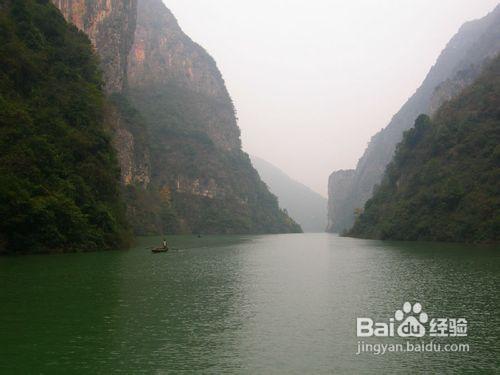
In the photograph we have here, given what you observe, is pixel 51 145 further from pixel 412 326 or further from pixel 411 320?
pixel 412 326

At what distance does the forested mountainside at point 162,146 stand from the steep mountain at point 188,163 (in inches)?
13.4

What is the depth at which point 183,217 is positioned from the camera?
143m

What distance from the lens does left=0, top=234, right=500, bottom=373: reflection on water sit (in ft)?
42.5

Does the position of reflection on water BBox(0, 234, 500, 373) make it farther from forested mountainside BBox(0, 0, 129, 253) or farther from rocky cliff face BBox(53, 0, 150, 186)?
rocky cliff face BBox(53, 0, 150, 186)

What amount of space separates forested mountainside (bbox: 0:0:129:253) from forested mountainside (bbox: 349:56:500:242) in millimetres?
45633

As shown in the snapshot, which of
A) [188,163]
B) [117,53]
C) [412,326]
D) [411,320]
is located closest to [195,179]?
[188,163]

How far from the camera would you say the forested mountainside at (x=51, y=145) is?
42.6 meters

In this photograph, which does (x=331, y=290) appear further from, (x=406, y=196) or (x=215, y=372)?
(x=406, y=196)

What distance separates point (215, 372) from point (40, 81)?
52.0 m

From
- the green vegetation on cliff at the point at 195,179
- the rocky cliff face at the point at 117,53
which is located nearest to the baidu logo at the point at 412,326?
the rocky cliff face at the point at 117,53

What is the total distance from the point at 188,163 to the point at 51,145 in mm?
110097

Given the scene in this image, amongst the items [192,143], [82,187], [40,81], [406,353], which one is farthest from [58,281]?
[192,143]

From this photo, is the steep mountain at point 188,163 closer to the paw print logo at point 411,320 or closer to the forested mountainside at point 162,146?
the forested mountainside at point 162,146

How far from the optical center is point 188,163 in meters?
158
